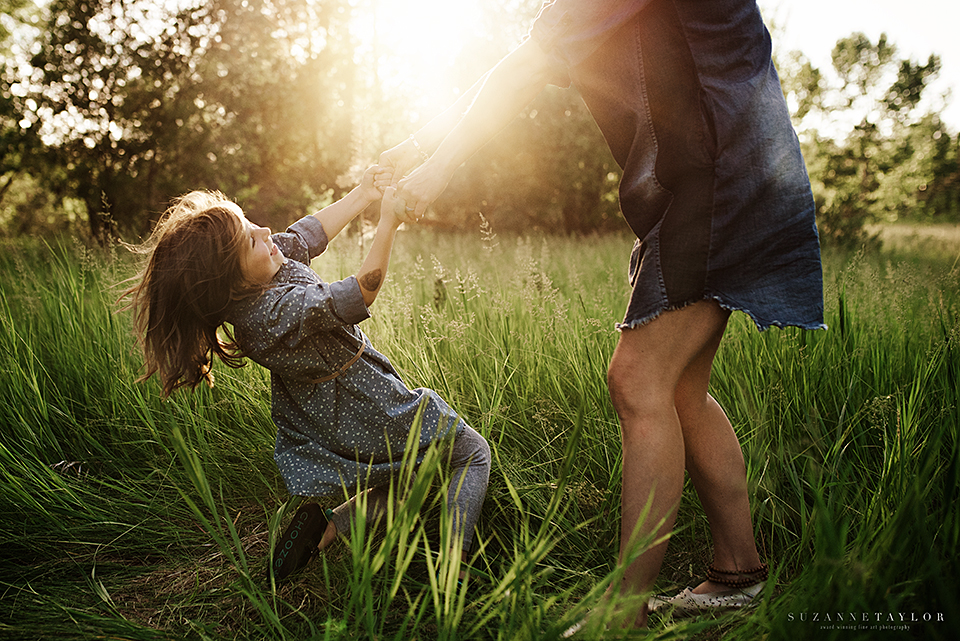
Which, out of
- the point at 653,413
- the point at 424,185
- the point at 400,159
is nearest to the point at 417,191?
the point at 424,185

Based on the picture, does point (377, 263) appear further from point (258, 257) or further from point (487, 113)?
point (487, 113)

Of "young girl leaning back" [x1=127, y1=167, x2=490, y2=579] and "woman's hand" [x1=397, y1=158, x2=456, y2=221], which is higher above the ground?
"woman's hand" [x1=397, y1=158, x2=456, y2=221]

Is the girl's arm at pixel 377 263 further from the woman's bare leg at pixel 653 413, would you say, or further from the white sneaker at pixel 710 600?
the white sneaker at pixel 710 600

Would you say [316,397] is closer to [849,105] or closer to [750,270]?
[750,270]

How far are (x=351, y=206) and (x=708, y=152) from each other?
4.42ft

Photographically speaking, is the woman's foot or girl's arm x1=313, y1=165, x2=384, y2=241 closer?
the woman's foot

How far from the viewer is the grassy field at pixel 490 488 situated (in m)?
1.17

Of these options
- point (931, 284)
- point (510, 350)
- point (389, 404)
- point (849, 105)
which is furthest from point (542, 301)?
point (849, 105)

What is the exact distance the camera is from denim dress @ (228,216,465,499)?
159 centimetres

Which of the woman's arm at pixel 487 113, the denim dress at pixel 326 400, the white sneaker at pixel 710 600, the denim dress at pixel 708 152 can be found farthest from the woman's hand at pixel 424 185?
the white sneaker at pixel 710 600

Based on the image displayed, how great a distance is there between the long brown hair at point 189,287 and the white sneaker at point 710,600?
4.86ft

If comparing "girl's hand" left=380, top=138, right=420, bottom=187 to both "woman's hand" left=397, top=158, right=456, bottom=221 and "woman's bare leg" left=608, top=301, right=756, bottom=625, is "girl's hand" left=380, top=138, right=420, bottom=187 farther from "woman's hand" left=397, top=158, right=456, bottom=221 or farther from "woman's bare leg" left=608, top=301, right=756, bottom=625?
"woman's bare leg" left=608, top=301, right=756, bottom=625

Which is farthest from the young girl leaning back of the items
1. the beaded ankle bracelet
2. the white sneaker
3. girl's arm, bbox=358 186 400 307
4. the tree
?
the tree

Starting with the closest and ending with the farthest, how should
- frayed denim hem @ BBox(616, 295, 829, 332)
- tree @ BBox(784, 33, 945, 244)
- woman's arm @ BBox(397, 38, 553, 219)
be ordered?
frayed denim hem @ BBox(616, 295, 829, 332) < woman's arm @ BBox(397, 38, 553, 219) < tree @ BBox(784, 33, 945, 244)
